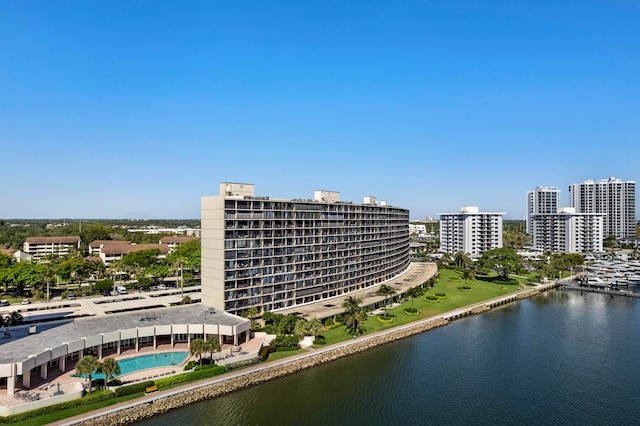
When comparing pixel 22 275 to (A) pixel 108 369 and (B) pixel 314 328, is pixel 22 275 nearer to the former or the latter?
(A) pixel 108 369

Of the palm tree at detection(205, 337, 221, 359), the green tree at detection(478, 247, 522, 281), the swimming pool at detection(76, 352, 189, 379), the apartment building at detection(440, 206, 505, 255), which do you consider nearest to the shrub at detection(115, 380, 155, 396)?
the swimming pool at detection(76, 352, 189, 379)

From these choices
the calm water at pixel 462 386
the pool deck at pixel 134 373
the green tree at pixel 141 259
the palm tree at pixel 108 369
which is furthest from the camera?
the green tree at pixel 141 259

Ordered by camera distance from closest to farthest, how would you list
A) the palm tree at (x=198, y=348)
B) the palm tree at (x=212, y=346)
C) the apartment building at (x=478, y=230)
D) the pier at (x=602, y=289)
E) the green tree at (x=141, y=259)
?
1. the palm tree at (x=198, y=348)
2. the palm tree at (x=212, y=346)
3. the pier at (x=602, y=289)
4. the green tree at (x=141, y=259)
5. the apartment building at (x=478, y=230)

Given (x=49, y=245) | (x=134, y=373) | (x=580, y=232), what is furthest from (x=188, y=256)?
(x=580, y=232)

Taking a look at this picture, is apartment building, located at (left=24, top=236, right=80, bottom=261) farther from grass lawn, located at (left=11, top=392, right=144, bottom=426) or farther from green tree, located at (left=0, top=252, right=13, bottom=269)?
grass lawn, located at (left=11, top=392, right=144, bottom=426)

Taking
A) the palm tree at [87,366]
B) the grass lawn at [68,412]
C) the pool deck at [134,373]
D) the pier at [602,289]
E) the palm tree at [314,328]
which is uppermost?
the palm tree at [87,366]

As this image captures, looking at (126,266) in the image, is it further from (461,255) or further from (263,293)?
(461,255)

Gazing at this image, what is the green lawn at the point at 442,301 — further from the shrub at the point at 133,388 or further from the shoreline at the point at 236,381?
the shrub at the point at 133,388

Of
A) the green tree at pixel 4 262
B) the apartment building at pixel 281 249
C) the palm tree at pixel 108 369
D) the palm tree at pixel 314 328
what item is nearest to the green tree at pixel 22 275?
the green tree at pixel 4 262

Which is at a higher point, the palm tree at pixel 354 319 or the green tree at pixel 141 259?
the green tree at pixel 141 259
